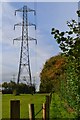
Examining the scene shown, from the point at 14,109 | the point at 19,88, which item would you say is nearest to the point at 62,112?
the point at 14,109

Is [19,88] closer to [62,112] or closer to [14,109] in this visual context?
[62,112]

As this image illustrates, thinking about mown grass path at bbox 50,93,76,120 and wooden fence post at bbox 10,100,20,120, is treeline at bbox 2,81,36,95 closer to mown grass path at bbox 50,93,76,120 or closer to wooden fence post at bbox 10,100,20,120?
mown grass path at bbox 50,93,76,120

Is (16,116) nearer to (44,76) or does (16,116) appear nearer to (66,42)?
(66,42)

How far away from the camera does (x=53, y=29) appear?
6523 millimetres

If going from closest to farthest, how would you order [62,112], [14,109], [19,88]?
[14,109]
[62,112]
[19,88]

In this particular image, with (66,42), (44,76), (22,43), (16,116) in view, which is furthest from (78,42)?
(44,76)

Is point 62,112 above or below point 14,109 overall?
below

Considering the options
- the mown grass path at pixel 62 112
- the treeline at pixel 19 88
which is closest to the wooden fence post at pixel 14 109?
the mown grass path at pixel 62 112

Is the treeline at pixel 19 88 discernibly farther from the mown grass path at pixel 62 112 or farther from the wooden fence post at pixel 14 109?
the wooden fence post at pixel 14 109

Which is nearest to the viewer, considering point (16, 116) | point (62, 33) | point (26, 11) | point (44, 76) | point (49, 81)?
point (16, 116)

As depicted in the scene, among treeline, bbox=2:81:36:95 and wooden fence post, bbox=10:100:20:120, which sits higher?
treeline, bbox=2:81:36:95

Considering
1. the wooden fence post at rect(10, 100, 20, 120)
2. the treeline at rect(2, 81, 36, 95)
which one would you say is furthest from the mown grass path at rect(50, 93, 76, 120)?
the treeline at rect(2, 81, 36, 95)

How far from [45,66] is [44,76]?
2900 millimetres

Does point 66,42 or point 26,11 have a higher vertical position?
point 26,11
